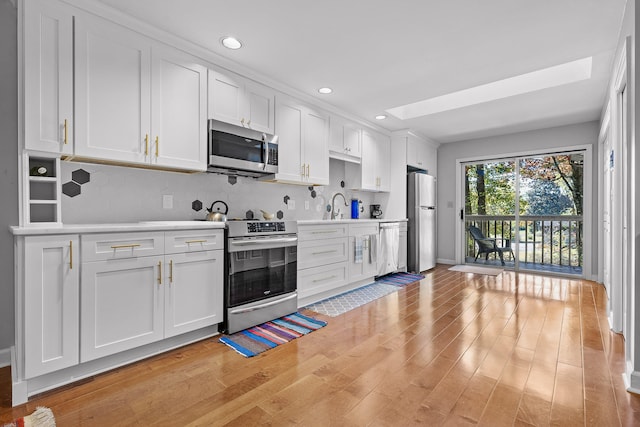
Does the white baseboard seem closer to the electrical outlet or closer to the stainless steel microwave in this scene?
the electrical outlet

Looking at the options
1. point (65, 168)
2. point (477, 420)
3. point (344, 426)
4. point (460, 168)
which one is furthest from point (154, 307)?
point (460, 168)

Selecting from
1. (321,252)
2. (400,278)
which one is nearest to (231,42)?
(321,252)

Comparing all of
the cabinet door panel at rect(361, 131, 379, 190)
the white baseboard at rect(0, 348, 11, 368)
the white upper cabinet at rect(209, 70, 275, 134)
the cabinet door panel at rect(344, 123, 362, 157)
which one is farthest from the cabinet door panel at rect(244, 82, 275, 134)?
the white baseboard at rect(0, 348, 11, 368)

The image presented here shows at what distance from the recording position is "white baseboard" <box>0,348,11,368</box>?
2080 mm

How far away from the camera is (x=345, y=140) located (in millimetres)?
4262

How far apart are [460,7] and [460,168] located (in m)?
4.29

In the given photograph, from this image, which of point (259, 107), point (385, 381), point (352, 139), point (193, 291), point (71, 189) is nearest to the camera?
point (385, 381)

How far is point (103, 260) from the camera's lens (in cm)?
194

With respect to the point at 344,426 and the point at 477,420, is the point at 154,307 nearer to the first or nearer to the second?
the point at 344,426

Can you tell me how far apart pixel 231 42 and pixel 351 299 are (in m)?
2.83

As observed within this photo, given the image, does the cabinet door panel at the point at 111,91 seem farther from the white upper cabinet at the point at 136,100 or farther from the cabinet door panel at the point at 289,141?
the cabinet door panel at the point at 289,141

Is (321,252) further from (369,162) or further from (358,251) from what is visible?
(369,162)

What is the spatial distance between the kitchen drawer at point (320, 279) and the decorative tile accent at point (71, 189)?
6.48 feet

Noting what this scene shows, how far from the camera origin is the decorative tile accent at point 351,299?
3.25 meters
